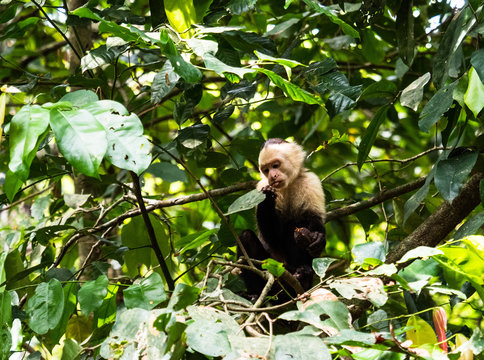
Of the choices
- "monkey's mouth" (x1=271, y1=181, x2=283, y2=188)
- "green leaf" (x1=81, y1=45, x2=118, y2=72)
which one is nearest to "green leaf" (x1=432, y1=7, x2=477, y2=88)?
"monkey's mouth" (x1=271, y1=181, x2=283, y2=188)

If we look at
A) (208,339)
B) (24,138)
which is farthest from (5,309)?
(208,339)

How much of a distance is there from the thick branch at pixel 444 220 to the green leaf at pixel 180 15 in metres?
1.24

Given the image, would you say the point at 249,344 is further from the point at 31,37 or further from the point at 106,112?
the point at 31,37

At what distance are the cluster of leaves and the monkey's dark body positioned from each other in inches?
3.7

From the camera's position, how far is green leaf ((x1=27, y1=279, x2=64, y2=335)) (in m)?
1.70

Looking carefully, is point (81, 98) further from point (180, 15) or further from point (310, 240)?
point (310, 240)

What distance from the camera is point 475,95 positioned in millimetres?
1712

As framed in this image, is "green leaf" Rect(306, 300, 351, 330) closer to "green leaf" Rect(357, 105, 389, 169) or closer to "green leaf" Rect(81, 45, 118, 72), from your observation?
"green leaf" Rect(357, 105, 389, 169)

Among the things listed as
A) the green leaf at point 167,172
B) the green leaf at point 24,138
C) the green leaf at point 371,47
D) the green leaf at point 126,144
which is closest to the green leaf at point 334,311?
the green leaf at point 126,144

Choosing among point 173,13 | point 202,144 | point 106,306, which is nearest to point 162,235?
point 202,144

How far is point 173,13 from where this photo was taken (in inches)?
77.0

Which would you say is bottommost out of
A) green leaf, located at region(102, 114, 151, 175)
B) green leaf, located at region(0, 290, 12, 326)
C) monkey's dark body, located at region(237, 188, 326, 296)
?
monkey's dark body, located at region(237, 188, 326, 296)

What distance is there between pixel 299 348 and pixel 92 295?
0.67 m

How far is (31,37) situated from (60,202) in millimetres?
2136
